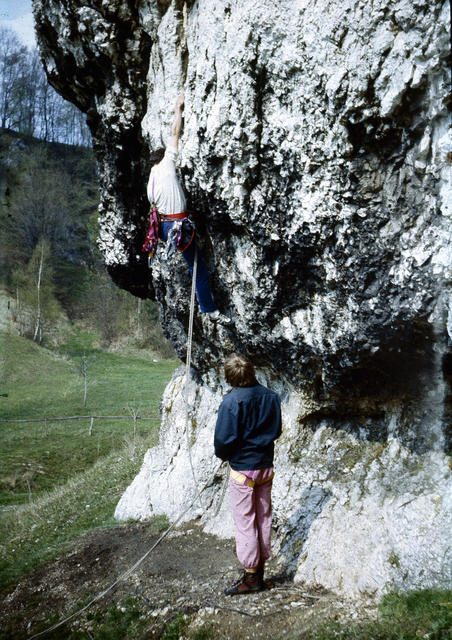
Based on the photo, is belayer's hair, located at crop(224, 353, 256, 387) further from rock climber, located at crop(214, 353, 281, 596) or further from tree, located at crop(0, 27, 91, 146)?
tree, located at crop(0, 27, 91, 146)

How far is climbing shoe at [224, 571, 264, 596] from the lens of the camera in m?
4.97

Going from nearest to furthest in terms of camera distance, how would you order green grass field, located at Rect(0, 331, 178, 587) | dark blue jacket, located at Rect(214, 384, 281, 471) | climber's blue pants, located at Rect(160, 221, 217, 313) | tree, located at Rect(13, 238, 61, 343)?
dark blue jacket, located at Rect(214, 384, 281, 471) < climber's blue pants, located at Rect(160, 221, 217, 313) < green grass field, located at Rect(0, 331, 178, 587) < tree, located at Rect(13, 238, 61, 343)

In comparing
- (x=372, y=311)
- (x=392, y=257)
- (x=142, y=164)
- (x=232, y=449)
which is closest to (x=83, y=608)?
(x=232, y=449)

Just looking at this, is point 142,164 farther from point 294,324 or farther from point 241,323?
point 294,324

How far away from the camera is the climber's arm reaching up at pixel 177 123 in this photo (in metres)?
6.48

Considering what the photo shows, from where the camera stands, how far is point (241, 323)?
682 centimetres

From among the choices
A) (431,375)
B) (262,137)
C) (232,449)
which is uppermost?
(262,137)

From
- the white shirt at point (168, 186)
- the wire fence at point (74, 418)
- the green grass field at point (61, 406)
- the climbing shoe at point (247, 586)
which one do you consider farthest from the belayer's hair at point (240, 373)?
the wire fence at point (74, 418)

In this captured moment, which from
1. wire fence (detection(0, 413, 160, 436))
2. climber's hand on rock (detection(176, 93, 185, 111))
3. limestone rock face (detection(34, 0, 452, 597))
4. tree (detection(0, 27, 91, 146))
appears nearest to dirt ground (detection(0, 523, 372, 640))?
limestone rock face (detection(34, 0, 452, 597))

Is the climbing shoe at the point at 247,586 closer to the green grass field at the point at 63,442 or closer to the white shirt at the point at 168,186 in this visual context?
the green grass field at the point at 63,442

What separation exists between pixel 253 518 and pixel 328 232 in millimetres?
2950

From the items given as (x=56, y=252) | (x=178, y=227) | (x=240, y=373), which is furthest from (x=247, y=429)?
(x=56, y=252)

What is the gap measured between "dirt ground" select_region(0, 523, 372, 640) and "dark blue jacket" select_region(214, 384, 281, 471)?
126 cm

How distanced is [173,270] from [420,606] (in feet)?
17.9
